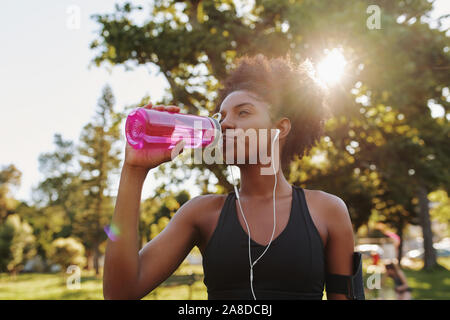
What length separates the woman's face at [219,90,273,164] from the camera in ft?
5.87

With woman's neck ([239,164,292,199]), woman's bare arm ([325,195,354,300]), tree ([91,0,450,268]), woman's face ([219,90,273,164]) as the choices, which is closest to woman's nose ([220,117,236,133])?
woman's face ([219,90,273,164])

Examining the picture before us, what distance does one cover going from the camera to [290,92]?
211 cm

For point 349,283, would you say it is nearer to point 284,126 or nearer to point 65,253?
point 284,126

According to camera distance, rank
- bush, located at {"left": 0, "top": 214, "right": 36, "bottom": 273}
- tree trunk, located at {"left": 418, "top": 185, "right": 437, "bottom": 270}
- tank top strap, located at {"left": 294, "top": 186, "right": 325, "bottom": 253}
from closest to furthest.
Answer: tank top strap, located at {"left": 294, "top": 186, "right": 325, "bottom": 253}
tree trunk, located at {"left": 418, "top": 185, "right": 437, "bottom": 270}
bush, located at {"left": 0, "top": 214, "right": 36, "bottom": 273}

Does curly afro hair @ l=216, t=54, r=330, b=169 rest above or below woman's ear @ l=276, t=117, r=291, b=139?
above

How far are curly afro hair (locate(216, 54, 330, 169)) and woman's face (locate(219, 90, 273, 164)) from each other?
10 cm

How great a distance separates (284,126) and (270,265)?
2.26 ft

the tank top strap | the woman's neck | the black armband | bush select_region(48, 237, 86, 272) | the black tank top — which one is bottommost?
bush select_region(48, 237, 86, 272)

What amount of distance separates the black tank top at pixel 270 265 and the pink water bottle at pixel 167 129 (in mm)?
403

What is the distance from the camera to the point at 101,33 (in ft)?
35.3

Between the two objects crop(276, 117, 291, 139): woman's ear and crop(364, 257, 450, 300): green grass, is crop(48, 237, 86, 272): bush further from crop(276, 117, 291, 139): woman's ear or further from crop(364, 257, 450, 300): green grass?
crop(276, 117, 291, 139): woman's ear

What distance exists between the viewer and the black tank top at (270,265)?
1627mm

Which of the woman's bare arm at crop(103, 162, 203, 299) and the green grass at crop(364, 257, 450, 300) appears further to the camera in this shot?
the green grass at crop(364, 257, 450, 300)

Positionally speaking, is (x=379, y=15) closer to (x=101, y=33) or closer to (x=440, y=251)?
(x=101, y=33)
